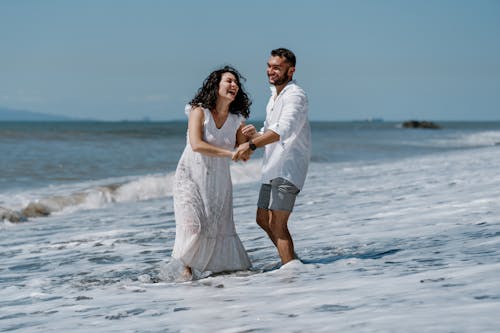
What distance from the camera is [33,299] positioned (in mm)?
5594

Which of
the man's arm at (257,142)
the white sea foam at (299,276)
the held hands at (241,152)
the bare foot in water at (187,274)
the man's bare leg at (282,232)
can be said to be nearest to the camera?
the white sea foam at (299,276)

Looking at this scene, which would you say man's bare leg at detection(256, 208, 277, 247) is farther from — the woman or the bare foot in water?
the bare foot in water

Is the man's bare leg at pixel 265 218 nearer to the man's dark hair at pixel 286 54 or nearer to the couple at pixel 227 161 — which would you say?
the couple at pixel 227 161

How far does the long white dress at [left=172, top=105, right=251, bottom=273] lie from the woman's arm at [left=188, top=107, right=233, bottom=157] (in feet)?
0.27

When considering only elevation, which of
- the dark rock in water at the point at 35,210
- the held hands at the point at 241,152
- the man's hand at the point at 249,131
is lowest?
the dark rock in water at the point at 35,210

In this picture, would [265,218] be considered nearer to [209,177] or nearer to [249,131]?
[209,177]

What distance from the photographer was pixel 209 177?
575cm

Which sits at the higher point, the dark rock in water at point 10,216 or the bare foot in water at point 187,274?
the bare foot in water at point 187,274

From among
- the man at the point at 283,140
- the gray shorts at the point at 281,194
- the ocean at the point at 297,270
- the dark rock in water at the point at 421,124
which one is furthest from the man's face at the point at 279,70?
the dark rock in water at the point at 421,124

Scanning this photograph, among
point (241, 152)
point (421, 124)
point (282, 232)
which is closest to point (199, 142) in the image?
point (241, 152)

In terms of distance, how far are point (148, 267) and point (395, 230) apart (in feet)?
8.89

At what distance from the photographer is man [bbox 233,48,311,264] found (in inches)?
212

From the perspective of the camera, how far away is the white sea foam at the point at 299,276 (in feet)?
14.0

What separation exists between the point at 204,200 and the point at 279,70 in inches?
47.4
